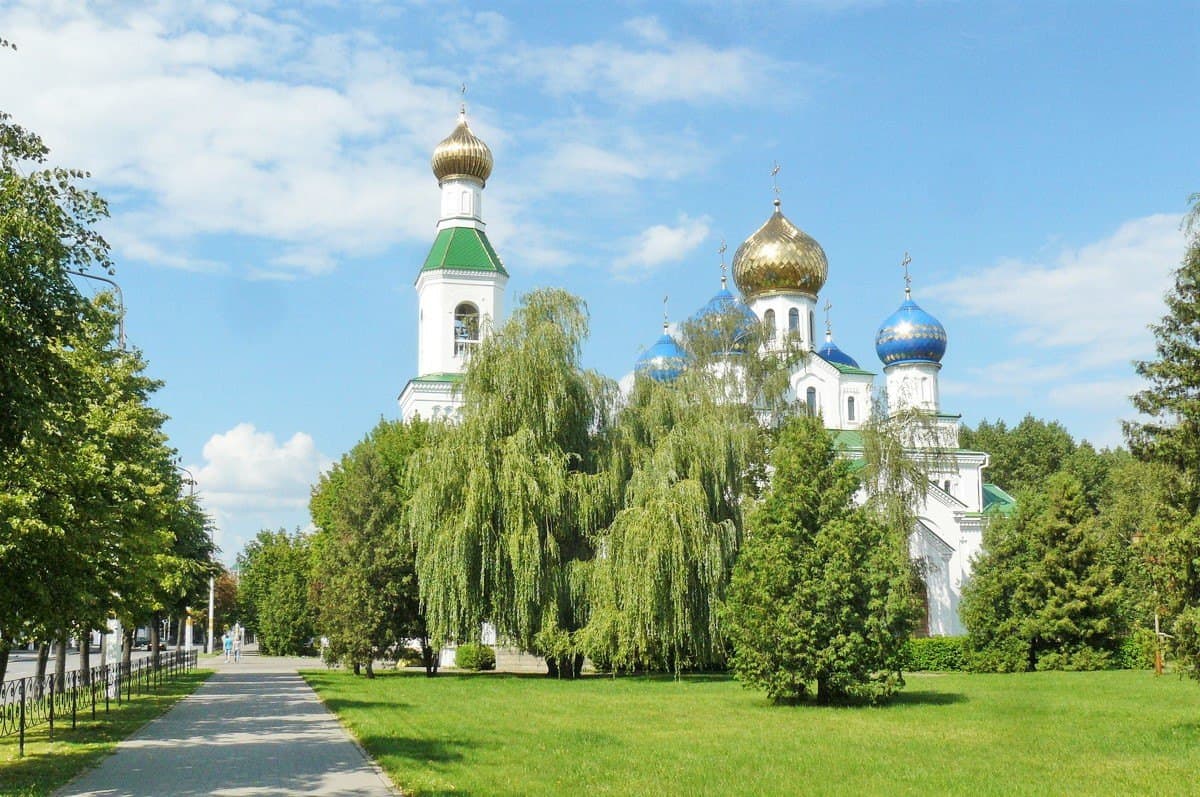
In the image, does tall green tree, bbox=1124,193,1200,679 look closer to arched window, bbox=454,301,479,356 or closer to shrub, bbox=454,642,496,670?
shrub, bbox=454,642,496,670

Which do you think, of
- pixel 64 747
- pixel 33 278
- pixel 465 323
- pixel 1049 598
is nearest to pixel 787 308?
pixel 465 323

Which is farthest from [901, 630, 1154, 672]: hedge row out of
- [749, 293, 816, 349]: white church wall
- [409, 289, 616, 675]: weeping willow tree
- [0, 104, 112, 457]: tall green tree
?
[0, 104, 112, 457]: tall green tree

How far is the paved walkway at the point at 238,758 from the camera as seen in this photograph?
37.7 feet

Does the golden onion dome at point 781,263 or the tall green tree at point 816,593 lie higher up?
the golden onion dome at point 781,263

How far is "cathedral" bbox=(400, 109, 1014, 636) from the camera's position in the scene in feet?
152

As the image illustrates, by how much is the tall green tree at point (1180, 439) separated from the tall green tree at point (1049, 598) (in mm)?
18292

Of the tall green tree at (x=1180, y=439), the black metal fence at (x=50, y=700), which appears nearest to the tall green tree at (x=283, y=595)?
the black metal fence at (x=50, y=700)

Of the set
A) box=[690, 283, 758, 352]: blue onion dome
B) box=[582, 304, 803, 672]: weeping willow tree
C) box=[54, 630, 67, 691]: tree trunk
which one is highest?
box=[690, 283, 758, 352]: blue onion dome

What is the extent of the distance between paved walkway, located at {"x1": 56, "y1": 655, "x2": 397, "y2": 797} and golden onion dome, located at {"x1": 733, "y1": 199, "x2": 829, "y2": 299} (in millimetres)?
33717

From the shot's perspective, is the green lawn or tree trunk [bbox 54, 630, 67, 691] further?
tree trunk [bbox 54, 630, 67, 691]

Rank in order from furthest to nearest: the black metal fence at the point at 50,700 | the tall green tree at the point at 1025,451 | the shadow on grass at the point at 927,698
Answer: the tall green tree at the point at 1025,451 < the shadow on grass at the point at 927,698 < the black metal fence at the point at 50,700

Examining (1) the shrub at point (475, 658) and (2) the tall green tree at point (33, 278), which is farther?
(1) the shrub at point (475, 658)

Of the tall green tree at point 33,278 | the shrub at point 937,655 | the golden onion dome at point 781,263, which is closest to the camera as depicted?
the tall green tree at point 33,278

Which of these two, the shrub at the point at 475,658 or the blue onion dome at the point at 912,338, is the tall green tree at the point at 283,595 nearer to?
the shrub at the point at 475,658
